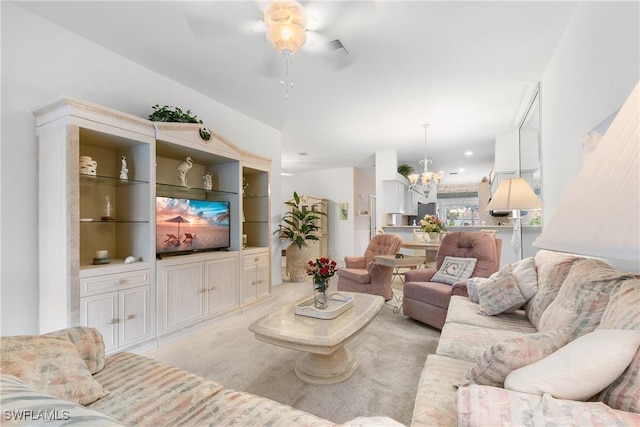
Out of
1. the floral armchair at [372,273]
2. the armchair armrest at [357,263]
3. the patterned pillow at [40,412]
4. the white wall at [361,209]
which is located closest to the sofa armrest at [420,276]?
the floral armchair at [372,273]

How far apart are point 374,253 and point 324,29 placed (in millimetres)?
3074

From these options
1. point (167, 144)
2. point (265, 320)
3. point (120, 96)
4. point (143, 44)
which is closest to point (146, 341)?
point (265, 320)

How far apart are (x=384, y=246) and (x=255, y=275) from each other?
1.96 meters

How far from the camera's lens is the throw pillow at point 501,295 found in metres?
2.08

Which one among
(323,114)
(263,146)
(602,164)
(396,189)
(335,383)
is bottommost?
(335,383)

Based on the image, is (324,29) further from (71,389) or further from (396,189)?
(396,189)

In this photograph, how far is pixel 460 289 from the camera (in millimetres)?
2662

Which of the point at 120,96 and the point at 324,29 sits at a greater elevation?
the point at 324,29

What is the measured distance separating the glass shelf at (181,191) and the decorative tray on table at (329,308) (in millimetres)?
1881

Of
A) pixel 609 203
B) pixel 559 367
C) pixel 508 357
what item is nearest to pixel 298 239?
pixel 508 357

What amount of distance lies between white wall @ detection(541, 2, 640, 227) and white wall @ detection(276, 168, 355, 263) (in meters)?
5.17

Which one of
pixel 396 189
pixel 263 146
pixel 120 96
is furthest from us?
pixel 396 189

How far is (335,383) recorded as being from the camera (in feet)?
6.53

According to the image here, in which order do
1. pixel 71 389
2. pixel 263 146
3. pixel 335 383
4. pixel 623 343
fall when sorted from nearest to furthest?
1. pixel 623 343
2. pixel 71 389
3. pixel 335 383
4. pixel 263 146
